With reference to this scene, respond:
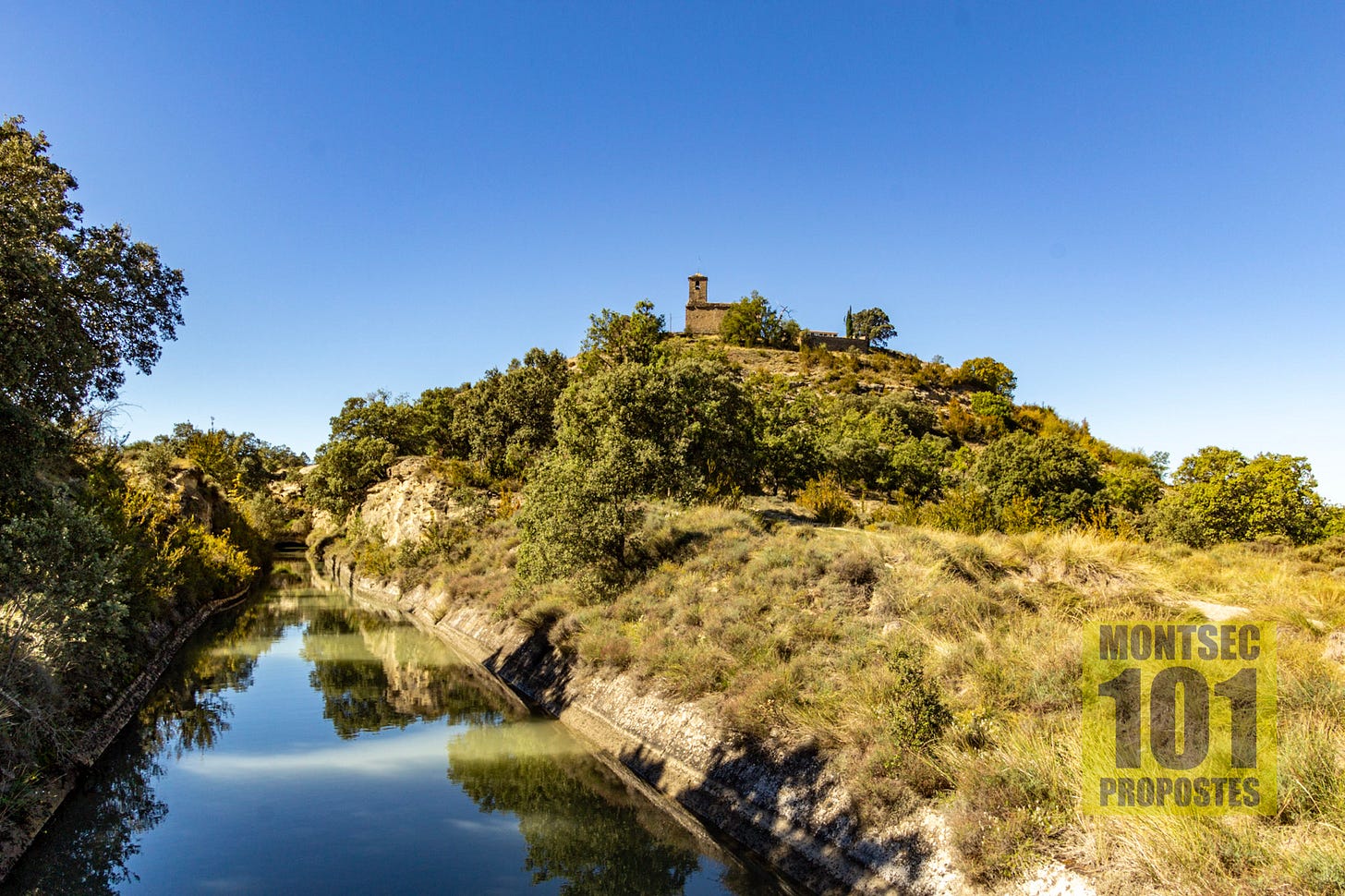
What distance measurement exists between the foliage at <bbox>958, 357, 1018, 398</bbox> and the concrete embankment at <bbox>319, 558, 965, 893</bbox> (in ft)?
327

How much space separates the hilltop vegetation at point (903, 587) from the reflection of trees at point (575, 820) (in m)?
2.86

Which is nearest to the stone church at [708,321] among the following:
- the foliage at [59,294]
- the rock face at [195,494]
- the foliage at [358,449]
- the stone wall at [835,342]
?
the stone wall at [835,342]

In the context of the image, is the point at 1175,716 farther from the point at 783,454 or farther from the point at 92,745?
the point at 783,454

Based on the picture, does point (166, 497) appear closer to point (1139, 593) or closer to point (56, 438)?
point (56, 438)

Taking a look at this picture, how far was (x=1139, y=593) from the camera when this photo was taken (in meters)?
15.0

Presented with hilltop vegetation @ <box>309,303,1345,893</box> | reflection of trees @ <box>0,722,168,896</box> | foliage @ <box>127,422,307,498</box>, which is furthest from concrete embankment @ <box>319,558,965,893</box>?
foliage @ <box>127,422,307,498</box>

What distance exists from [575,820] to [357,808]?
4953 millimetres

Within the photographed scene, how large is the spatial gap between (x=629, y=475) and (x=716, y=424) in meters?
8.16

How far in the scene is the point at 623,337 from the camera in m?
42.4

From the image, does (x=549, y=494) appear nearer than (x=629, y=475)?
Yes

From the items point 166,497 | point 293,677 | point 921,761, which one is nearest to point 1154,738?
point 921,761

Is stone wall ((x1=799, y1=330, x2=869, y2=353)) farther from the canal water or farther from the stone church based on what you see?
the canal water

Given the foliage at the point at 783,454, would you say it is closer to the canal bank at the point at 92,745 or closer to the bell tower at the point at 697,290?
the canal bank at the point at 92,745

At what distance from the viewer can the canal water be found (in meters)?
12.3
